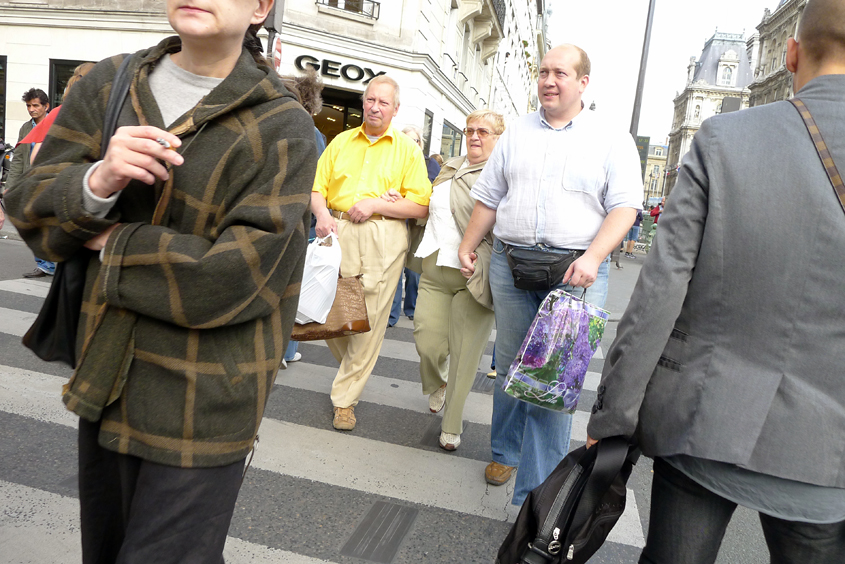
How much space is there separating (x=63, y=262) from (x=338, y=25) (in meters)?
15.1

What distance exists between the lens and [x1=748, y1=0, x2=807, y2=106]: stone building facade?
6450 centimetres

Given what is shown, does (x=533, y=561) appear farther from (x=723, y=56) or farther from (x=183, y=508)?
(x=723, y=56)

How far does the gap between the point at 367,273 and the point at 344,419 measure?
927 mm

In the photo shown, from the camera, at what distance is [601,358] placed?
6.71 meters

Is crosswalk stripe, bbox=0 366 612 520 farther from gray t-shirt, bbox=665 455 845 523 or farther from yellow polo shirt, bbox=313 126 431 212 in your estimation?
gray t-shirt, bbox=665 455 845 523

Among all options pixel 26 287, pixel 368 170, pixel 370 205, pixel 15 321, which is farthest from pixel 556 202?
pixel 26 287

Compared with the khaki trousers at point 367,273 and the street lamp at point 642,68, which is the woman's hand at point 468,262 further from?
the street lamp at point 642,68

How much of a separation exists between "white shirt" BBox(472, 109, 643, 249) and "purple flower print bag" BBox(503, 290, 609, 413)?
361 millimetres

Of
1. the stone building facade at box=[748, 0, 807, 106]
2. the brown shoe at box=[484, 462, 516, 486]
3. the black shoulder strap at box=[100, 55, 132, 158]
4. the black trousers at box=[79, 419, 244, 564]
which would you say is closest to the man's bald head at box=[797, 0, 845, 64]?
the black shoulder strap at box=[100, 55, 132, 158]

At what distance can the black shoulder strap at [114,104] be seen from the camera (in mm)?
1335

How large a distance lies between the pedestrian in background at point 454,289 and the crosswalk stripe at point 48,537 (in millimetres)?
1469

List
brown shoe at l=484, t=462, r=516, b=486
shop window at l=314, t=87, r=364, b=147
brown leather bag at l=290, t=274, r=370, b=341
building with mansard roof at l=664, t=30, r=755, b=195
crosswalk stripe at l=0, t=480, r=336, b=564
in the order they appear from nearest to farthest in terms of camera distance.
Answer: crosswalk stripe at l=0, t=480, r=336, b=564
brown shoe at l=484, t=462, r=516, b=486
brown leather bag at l=290, t=274, r=370, b=341
shop window at l=314, t=87, r=364, b=147
building with mansard roof at l=664, t=30, r=755, b=195

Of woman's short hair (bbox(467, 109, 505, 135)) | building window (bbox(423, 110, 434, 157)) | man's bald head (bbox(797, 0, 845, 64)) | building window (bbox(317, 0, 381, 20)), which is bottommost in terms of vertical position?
man's bald head (bbox(797, 0, 845, 64))

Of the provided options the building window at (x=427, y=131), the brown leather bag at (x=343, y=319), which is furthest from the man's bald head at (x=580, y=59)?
the building window at (x=427, y=131)
